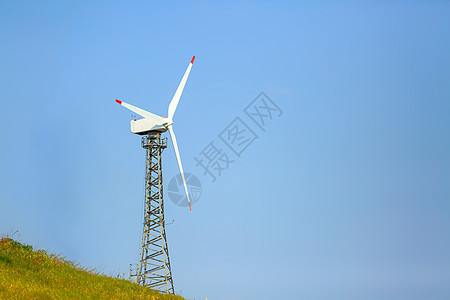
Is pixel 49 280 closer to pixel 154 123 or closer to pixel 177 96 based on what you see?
pixel 154 123

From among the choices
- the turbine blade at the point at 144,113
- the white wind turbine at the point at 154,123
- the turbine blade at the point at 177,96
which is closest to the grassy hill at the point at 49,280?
the white wind turbine at the point at 154,123

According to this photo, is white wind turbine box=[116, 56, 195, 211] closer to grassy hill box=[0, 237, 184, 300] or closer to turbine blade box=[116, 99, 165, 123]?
turbine blade box=[116, 99, 165, 123]

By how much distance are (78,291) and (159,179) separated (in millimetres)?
24808

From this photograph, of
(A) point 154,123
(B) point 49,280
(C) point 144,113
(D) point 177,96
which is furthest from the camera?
(D) point 177,96

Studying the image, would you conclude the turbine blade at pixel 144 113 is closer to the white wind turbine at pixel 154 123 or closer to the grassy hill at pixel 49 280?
the white wind turbine at pixel 154 123

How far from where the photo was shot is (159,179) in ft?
162

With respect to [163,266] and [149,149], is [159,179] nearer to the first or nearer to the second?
[149,149]

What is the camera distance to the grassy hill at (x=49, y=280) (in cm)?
2428

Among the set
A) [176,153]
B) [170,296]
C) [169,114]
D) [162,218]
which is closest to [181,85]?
[169,114]

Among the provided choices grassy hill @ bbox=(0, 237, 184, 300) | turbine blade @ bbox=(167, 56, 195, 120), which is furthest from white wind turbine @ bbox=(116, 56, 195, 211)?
Answer: grassy hill @ bbox=(0, 237, 184, 300)

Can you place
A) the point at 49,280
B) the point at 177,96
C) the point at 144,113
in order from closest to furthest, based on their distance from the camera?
the point at 49,280 → the point at 144,113 → the point at 177,96

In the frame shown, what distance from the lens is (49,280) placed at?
27.5m

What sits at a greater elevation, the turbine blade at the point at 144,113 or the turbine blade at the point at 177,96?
the turbine blade at the point at 177,96

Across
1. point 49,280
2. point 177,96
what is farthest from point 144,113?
point 49,280
